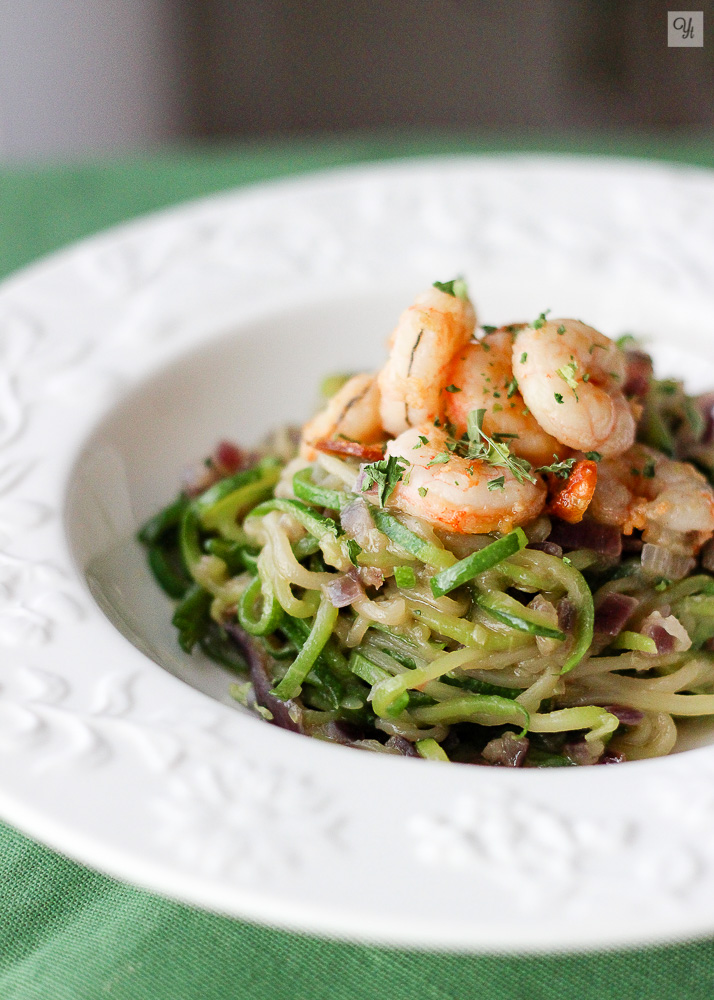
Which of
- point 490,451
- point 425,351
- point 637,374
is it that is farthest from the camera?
point 637,374

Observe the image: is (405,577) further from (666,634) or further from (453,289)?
(453,289)

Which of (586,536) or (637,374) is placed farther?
(637,374)

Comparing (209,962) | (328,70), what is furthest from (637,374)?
(328,70)

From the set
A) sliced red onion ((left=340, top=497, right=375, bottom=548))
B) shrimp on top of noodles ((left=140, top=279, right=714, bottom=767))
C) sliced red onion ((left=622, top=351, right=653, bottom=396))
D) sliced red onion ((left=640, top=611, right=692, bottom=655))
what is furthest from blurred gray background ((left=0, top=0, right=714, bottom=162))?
sliced red onion ((left=640, top=611, right=692, bottom=655))

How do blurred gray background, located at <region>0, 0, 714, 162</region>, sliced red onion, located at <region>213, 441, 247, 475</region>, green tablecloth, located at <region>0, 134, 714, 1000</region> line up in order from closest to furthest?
green tablecloth, located at <region>0, 134, 714, 1000</region> → sliced red onion, located at <region>213, 441, 247, 475</region> → blurred gray background, located at <region>0, 0, 714, 162</region>

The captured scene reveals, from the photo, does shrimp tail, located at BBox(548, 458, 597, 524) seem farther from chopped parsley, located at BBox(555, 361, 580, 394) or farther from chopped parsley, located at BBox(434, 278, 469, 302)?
chopped parsley, located at BBox(434, 278, 469, 302)

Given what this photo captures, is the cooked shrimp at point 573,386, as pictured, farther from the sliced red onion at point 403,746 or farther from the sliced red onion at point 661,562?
the sliced red onion at point 403,746

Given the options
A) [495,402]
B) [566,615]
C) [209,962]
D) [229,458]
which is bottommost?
[209,962]
